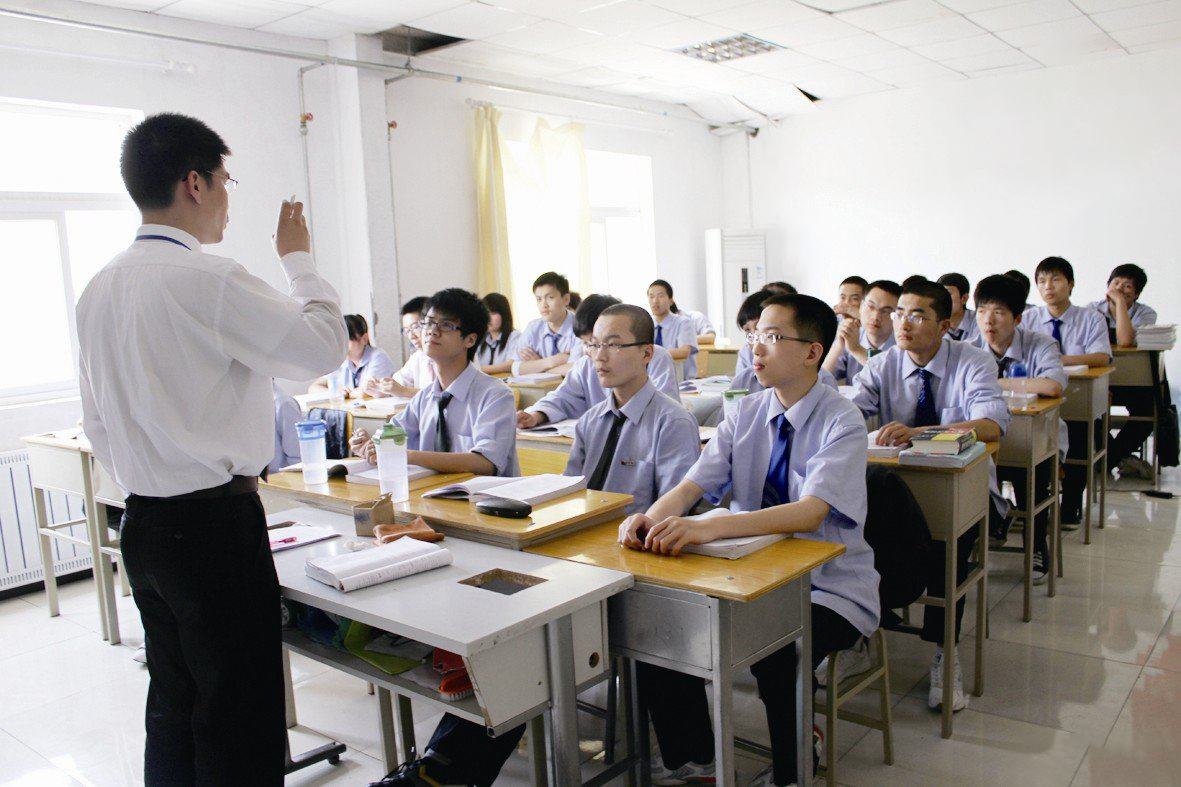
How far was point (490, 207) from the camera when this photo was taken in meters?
6.75

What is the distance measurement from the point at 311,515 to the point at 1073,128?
736 centimetres

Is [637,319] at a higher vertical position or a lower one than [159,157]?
lower

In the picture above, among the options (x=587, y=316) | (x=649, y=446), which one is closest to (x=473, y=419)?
(x=649, y=446)

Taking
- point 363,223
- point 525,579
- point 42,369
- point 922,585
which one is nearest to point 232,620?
point 525,579

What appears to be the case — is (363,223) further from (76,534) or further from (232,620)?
(232,620)

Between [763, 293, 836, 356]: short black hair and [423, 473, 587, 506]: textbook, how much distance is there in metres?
0.68

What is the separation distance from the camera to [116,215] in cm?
517

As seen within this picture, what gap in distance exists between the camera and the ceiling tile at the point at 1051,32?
20.5ft

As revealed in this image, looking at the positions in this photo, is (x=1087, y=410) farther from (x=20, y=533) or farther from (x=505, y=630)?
(x=20, y=533)

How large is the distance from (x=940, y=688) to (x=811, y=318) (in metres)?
1.26

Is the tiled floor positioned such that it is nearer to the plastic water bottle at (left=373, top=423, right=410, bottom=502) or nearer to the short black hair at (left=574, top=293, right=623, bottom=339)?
the plastic water bottle at (left=373, top=423, right=410, bottom=502)

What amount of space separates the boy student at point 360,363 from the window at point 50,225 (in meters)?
1.38

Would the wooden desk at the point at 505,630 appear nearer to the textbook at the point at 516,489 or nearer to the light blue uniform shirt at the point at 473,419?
the textbook at the point at 516,489

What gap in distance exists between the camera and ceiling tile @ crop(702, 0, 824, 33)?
17.9ft
